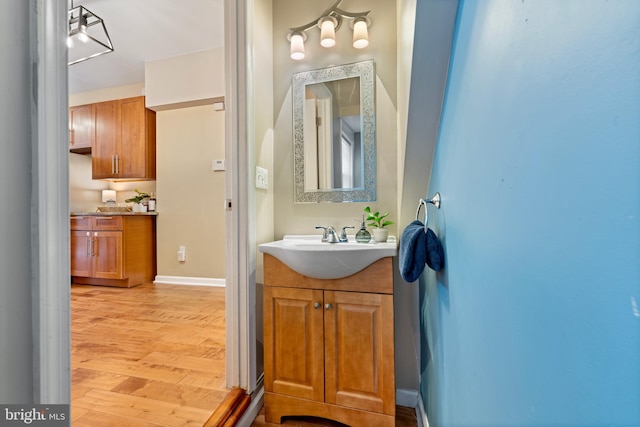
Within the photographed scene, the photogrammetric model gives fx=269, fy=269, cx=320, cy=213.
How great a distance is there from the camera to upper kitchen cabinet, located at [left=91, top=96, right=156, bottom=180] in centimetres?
329

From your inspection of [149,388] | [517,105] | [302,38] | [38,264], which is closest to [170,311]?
[149,388]

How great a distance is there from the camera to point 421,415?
123cm

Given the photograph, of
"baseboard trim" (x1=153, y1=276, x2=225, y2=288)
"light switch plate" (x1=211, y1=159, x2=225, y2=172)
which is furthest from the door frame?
"baseboard trim" (x1=153, y1=276, x2=225, y2=288)

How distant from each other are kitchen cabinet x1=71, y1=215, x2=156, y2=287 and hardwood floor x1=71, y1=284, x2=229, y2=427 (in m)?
0.38

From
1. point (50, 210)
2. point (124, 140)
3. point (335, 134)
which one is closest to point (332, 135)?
point (335, 134)

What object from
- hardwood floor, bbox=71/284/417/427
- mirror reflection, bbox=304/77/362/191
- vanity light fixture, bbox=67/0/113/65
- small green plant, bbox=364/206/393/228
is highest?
vanity light fixture, bbox=67/0/113/65

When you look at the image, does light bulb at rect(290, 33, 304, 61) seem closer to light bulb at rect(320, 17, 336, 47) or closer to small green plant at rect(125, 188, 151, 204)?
light bulb at rect(320, 17, 336, 47)

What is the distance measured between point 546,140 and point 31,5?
0.90 m

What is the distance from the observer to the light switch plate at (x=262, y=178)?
1.40m

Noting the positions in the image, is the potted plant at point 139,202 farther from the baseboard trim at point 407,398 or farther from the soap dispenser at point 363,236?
the baseboard trim at point 407,398

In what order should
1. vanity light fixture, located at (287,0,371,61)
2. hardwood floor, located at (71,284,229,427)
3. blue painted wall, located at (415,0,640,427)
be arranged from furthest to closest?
1. vanity light fixture, located at (287,0,371,61)
2. hardwood floor, located at (71,284,229,427)
3. blue painted wall, located at (415,0,640,427)

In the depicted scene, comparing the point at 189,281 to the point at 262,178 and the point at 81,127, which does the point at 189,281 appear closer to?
the point at 262,178

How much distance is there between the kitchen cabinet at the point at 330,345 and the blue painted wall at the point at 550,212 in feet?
1.66

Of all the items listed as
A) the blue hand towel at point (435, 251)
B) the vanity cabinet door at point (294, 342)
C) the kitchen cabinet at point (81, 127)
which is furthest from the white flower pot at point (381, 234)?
the kitchen cabinet at point (81, 127)
